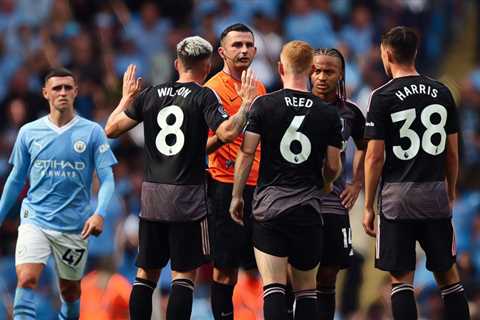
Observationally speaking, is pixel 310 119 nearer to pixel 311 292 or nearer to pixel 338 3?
pixel 311 292

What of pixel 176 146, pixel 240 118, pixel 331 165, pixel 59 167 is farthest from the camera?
pixel 59 167

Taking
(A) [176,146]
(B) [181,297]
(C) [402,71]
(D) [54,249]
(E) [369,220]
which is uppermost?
(C) [402,71]

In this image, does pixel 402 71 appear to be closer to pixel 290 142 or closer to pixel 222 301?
pixel 290 142

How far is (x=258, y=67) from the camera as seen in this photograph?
69.1ft

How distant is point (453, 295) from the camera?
12.4m

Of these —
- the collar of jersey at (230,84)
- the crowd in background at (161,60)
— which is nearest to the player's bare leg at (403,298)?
the collar of jersey at (230,84)

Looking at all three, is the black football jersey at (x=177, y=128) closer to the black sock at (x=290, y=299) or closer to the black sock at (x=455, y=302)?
the black sock at (x=290, y=299)

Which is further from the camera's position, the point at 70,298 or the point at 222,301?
the point at 70,298

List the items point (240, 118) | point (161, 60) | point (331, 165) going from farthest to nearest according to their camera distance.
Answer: point (161, 60)
point (331, 165)
point (240, 118)

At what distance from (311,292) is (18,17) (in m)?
11.7

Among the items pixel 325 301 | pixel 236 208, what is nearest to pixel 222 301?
pixel 325 301

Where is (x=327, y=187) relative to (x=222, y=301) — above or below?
above

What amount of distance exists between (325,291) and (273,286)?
52.5 inches

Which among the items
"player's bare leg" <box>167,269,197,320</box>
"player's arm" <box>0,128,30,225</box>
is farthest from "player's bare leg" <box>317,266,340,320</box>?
"player's arm" <box>0,128,30,225</box>
